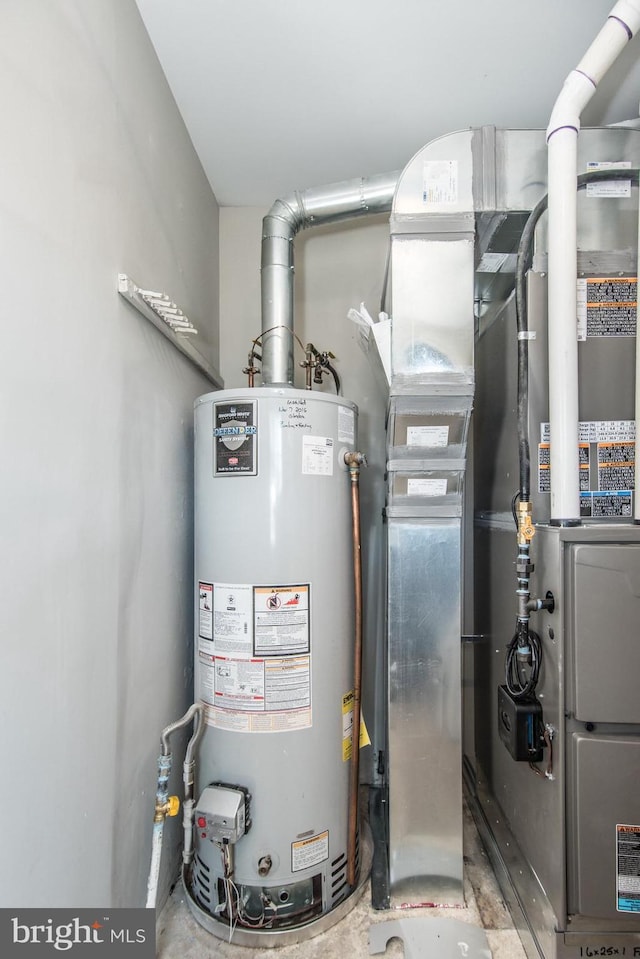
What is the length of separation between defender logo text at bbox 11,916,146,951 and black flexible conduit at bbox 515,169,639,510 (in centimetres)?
136

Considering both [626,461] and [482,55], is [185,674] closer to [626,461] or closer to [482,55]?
[626,461]

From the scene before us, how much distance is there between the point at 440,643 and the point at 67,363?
4.13ft

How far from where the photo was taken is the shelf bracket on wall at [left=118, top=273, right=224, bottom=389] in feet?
3.72

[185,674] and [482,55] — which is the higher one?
[482,55]

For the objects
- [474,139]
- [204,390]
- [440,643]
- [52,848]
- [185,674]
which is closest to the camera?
[52,848]

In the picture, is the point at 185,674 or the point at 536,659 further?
the point at 185,674

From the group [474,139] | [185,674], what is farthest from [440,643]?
[474,139]

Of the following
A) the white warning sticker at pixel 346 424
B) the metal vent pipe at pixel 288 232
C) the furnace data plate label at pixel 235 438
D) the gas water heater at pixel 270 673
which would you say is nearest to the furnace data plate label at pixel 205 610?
the gas water heater at pixel 270 673

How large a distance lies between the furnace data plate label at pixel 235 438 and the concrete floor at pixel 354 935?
129 cm

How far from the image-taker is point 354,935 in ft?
4.23

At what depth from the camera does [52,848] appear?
865 millimetres

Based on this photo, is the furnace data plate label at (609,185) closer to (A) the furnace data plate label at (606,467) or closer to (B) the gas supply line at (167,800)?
(A) the furnace data plate label at (606,467)

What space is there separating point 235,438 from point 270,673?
0.68 m

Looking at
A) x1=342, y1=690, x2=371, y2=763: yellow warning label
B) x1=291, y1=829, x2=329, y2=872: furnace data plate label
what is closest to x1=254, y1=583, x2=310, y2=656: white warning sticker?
x1=342, y1=690, x2=371, y2=763: yellow warning label
